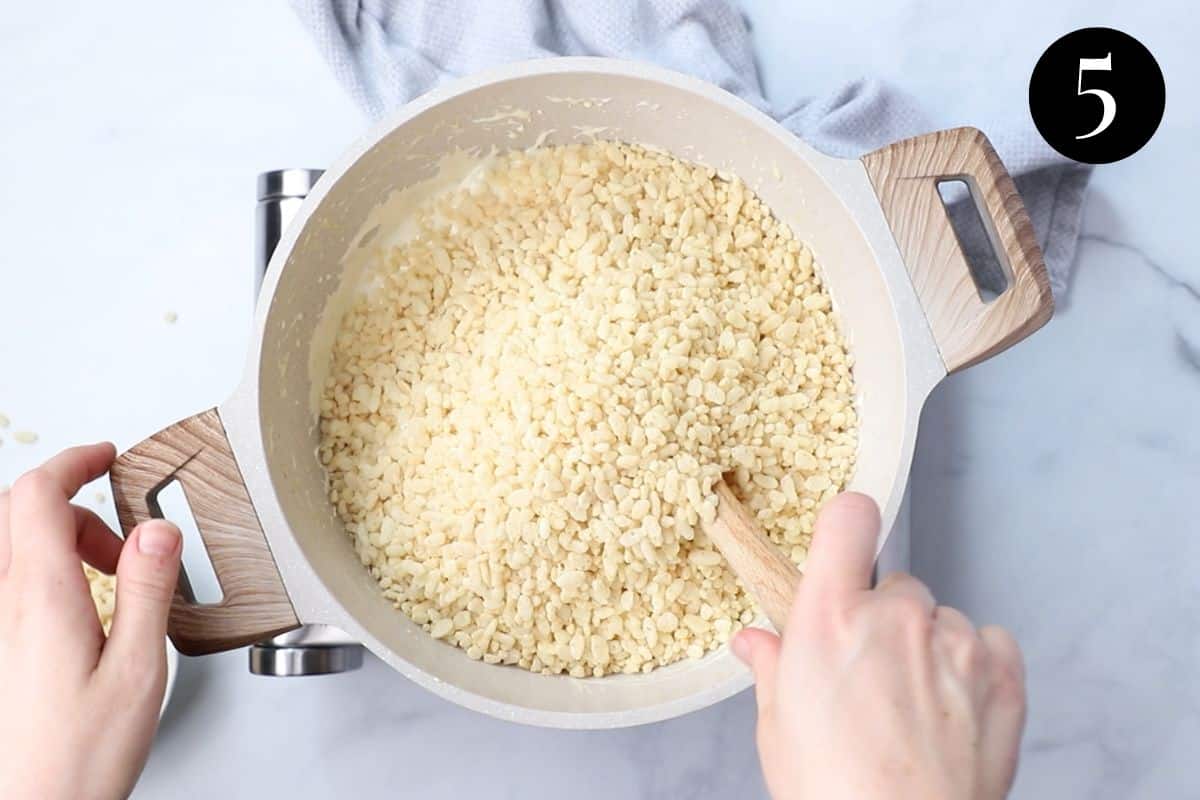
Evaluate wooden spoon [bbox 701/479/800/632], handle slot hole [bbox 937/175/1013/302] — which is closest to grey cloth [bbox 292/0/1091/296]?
handle slot hole [bbox 937/175/1013/302]

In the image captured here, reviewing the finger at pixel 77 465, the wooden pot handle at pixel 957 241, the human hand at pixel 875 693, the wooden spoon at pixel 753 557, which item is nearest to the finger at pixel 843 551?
the human hand at pixel 875 693

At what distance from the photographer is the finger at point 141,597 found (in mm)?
660

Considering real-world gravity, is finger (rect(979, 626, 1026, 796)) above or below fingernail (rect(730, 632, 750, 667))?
below

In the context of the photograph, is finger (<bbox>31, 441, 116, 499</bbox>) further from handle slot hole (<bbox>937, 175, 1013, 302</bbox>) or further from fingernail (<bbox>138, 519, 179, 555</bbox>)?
handle slot hole (<bbox>937, 175, 1013, 302</bbox>)

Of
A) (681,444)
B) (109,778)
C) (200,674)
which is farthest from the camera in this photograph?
(200,674)

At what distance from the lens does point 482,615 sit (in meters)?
0.82

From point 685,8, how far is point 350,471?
20.2 inches

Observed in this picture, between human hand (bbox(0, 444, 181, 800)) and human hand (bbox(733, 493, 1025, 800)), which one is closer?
human hand (bbox(733, 493, 1025, 800))

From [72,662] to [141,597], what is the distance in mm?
57

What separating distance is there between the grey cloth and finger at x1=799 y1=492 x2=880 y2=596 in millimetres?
491

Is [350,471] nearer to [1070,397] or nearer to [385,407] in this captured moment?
[385,407]

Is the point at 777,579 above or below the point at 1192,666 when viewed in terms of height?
above

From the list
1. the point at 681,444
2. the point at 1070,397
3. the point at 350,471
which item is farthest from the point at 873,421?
the point at 350,471

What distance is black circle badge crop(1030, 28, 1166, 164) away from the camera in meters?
1.02
